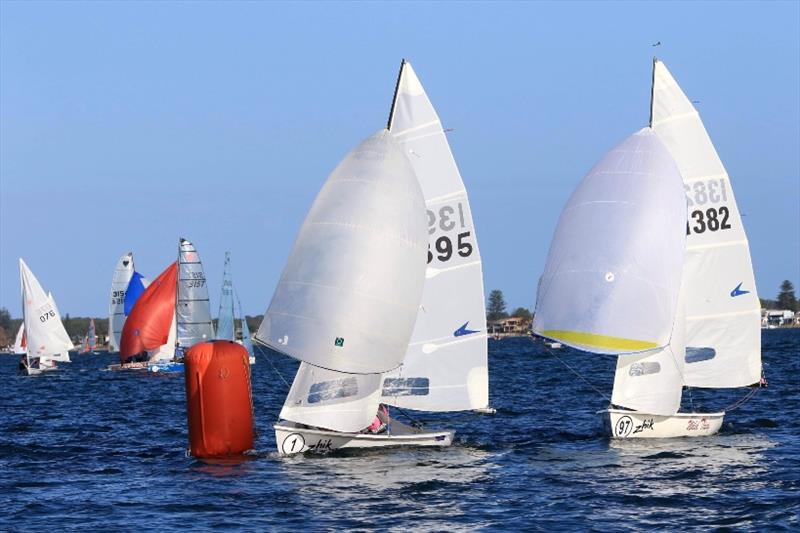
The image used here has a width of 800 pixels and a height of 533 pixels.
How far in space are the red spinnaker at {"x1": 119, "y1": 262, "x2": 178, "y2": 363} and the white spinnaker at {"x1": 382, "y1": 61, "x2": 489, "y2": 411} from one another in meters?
50.0

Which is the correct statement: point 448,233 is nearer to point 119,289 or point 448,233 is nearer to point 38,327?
point 38,327

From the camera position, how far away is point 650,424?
28734 mm

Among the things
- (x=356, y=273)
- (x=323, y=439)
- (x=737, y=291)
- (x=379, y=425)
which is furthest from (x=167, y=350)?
(x=356, y=273)

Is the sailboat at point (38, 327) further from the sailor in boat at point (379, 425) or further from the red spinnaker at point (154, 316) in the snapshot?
the sailor in boat at point (379, 425)

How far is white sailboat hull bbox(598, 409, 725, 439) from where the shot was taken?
28500 millimetres

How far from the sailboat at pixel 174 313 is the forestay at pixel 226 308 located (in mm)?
874

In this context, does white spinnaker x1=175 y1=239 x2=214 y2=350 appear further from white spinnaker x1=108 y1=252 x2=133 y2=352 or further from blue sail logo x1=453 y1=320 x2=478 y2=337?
blue sail logo x1=453 y1=320 x2=478 y2=337

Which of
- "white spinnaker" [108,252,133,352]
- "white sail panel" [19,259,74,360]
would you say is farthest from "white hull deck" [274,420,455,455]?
"white spinnaker" [108,252,133,352]

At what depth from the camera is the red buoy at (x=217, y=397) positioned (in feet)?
81.7

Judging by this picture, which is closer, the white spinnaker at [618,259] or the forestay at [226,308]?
the white spinnaker at [618,259]

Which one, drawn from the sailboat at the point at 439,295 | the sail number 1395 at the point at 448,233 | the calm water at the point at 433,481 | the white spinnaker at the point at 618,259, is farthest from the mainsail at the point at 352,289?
the white spinnaker at the point at 618,259

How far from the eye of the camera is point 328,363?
2447 cm

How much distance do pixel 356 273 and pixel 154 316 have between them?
2105 inches

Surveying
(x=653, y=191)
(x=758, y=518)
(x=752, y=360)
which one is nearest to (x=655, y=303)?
(x=653, y=191)
